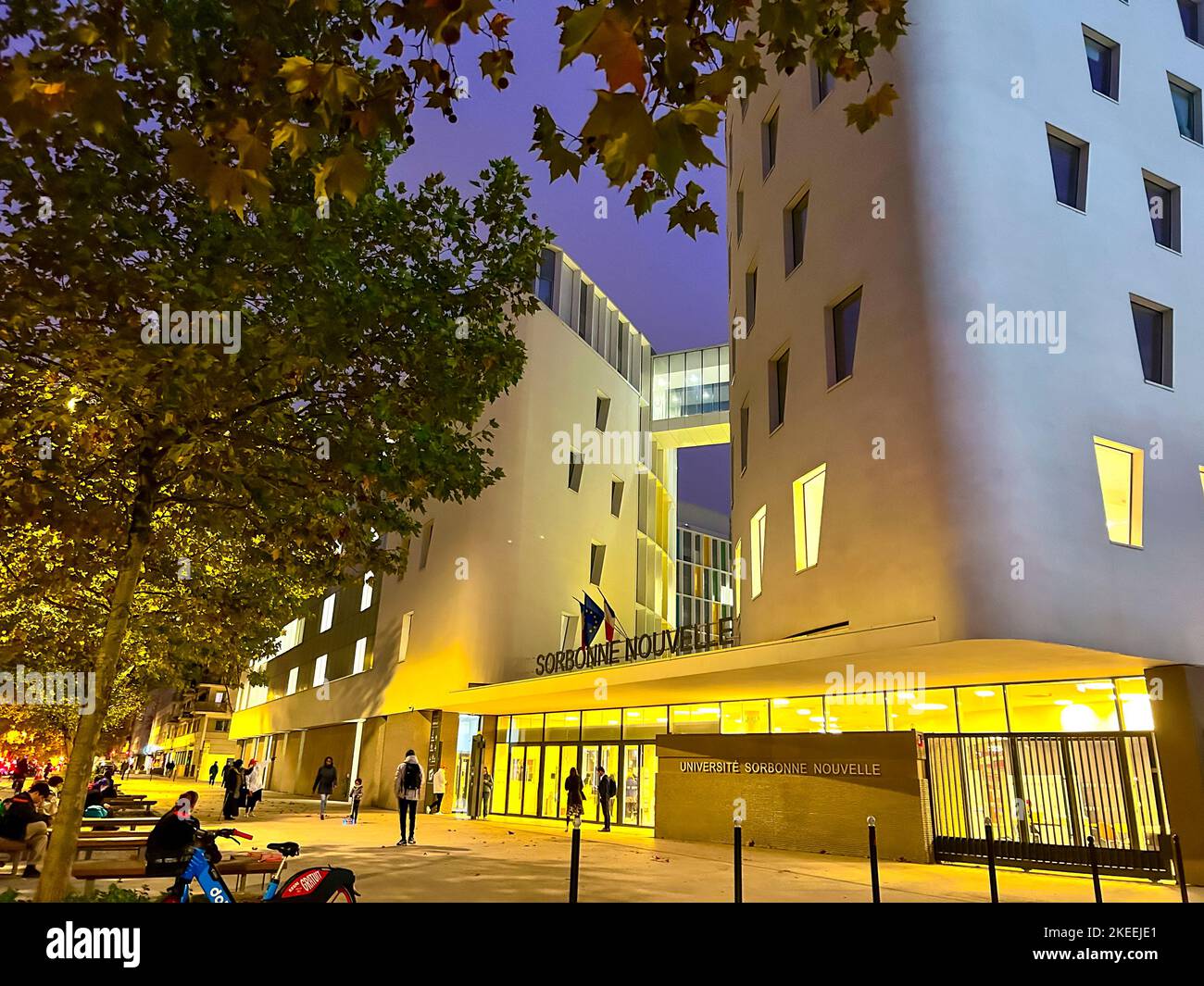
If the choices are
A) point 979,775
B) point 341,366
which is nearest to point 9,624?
point 341,366

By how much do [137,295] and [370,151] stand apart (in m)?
4.81

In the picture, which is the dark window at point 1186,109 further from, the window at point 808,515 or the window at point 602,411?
the window at point 602,411

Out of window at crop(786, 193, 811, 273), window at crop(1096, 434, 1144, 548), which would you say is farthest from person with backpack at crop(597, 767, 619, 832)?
window at crop(786, 193, 811, 273)

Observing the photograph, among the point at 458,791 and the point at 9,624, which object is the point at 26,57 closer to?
the point at 9,624

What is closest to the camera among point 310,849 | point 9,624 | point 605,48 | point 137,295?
point 605,48

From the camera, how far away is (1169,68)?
18.5 meters

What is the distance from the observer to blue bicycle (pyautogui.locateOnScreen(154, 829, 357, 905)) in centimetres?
670

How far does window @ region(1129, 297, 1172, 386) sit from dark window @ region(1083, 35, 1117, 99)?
16.8 feet

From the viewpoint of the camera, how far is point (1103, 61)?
59.3 ft

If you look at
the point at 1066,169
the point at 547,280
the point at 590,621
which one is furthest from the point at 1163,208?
the point at 547,280

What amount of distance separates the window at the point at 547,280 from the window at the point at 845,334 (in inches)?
733

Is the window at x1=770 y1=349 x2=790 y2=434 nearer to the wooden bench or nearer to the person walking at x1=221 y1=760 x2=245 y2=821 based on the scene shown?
the wooden bench

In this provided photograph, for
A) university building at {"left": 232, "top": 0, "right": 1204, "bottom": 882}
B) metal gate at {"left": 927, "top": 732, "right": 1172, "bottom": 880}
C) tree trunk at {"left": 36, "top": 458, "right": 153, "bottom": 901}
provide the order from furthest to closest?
metal gate at {"left": 927, "top": 732, "right": 1172, "bottom": 880}
university building at {"left": 232, "top": 0, "right": 1204, "bottom": 882}
tree trunk at {"left": 36, "top": 458, "right": 153, "bottom": 901}

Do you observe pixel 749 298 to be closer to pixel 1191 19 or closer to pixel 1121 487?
pixel 1121 487
